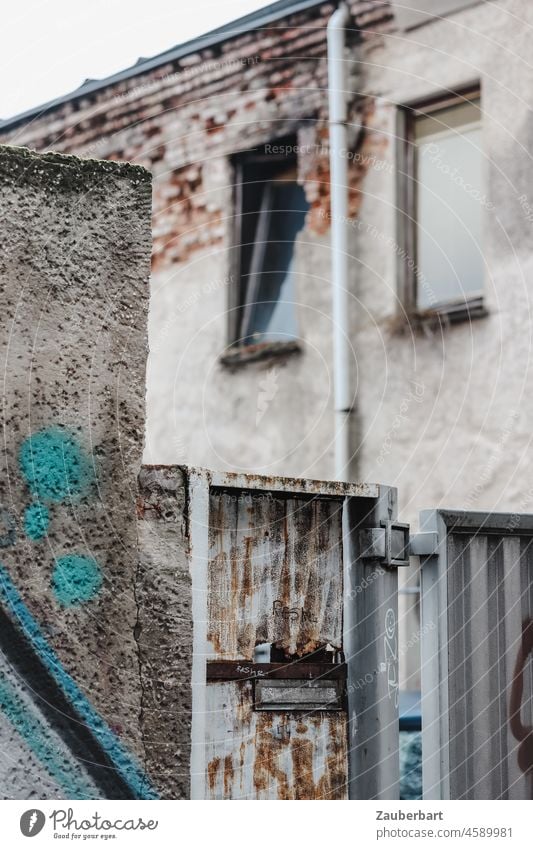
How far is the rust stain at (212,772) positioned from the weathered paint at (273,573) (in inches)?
7.9

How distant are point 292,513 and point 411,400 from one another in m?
3.11

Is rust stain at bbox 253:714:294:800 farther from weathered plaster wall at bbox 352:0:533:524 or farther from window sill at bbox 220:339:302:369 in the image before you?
window sill at bbox 220:339:302:369

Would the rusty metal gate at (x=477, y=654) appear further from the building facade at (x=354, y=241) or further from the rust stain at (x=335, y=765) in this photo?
the building facade at (x=354, y=241)

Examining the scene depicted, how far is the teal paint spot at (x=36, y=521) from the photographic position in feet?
6.26

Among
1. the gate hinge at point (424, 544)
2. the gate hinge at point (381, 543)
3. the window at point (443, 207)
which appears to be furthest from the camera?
the window at point (443, 207)

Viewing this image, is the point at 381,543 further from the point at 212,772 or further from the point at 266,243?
the point at 266,243

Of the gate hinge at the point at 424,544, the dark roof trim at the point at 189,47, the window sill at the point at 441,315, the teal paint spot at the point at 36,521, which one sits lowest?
the gate hinge at the point at 424,544

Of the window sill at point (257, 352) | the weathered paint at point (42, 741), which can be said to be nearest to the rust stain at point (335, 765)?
the weathered paint at point (42, 741)

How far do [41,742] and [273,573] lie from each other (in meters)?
0.63

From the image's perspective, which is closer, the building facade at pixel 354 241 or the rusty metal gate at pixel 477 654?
the rusty metal gate at pixel 477 654

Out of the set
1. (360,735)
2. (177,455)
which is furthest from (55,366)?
(177,455)

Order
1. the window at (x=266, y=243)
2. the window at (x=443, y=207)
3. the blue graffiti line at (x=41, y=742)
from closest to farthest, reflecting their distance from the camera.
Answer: the blue graffiti line at (x=41, y=742), the window at (x=443, y=207), the window at (x=266, y=243)

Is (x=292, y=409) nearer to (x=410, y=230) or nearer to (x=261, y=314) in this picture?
(x=261, y=314)

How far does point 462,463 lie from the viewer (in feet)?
17.0
